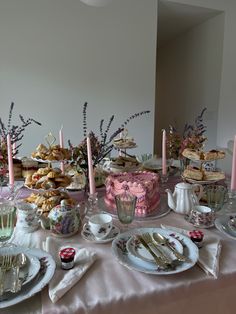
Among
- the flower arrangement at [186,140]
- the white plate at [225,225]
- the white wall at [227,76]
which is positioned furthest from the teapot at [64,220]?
the white wall at [227,76]

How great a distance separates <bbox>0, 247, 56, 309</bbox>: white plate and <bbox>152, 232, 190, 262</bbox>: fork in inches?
12.2

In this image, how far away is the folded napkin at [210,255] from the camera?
0.67 metres

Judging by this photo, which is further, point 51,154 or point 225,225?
point 51,154

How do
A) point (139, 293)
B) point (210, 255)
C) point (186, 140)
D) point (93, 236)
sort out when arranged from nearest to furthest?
point (139, 293), point (210, 255), point (93, 236), point (186, 140)

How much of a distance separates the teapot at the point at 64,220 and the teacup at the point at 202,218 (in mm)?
411

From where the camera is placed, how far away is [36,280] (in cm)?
61

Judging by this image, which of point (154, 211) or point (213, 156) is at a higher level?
point (213, 156)

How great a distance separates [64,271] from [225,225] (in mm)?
577

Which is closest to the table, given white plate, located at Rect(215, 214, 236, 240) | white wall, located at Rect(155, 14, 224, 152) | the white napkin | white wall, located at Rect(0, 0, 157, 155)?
the white napkin

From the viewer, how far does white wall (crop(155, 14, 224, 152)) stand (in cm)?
342

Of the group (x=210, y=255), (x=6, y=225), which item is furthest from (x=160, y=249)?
(x=6, y=225)

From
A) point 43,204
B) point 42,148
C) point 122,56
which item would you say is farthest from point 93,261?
point 122,56

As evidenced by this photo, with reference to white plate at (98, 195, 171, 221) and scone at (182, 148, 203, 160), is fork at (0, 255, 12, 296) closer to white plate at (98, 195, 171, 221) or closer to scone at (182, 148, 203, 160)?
white plate at (98, 195, 171, 221)

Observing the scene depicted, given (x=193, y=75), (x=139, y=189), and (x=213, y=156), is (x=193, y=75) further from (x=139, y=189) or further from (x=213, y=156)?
(x=139, y=189)
